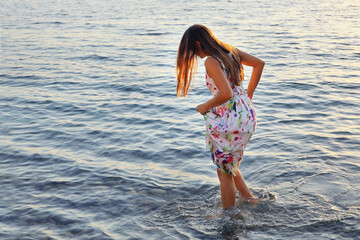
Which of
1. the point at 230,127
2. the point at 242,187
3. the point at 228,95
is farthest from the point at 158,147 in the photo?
the point at 228,95

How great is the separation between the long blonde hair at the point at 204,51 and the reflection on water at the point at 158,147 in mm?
1771

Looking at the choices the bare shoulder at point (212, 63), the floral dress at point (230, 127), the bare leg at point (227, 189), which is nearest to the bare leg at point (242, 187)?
the bare leg at point (227, 189)

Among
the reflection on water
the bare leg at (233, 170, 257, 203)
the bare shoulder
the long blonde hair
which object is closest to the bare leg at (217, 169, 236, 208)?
the reflection on water

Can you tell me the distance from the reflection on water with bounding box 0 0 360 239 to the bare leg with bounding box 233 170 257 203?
0.13m

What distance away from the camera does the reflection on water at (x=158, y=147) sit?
5.18 metres

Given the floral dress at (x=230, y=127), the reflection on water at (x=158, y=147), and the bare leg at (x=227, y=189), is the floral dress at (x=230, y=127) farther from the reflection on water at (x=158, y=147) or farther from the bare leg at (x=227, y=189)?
the reflection on water at (x=158, y=147)

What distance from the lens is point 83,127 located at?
8766 millimetres

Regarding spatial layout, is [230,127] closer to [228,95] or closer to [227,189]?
[228,95]

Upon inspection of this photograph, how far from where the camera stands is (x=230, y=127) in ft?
15.0

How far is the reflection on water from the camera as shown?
5.18 m

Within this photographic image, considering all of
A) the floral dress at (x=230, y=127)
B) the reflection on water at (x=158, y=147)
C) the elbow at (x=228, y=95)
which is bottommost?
the reflection on water at (x=158, y=147)

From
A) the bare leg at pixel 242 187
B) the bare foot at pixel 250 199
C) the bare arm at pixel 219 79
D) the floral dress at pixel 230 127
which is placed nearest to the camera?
the bare arm at pixel 219 79

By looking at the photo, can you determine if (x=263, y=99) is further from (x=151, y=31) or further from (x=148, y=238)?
(x=151, y=31)

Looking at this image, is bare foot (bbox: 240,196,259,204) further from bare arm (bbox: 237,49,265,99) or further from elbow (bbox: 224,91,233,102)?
elbow (bbox: 224,91,233,102)
